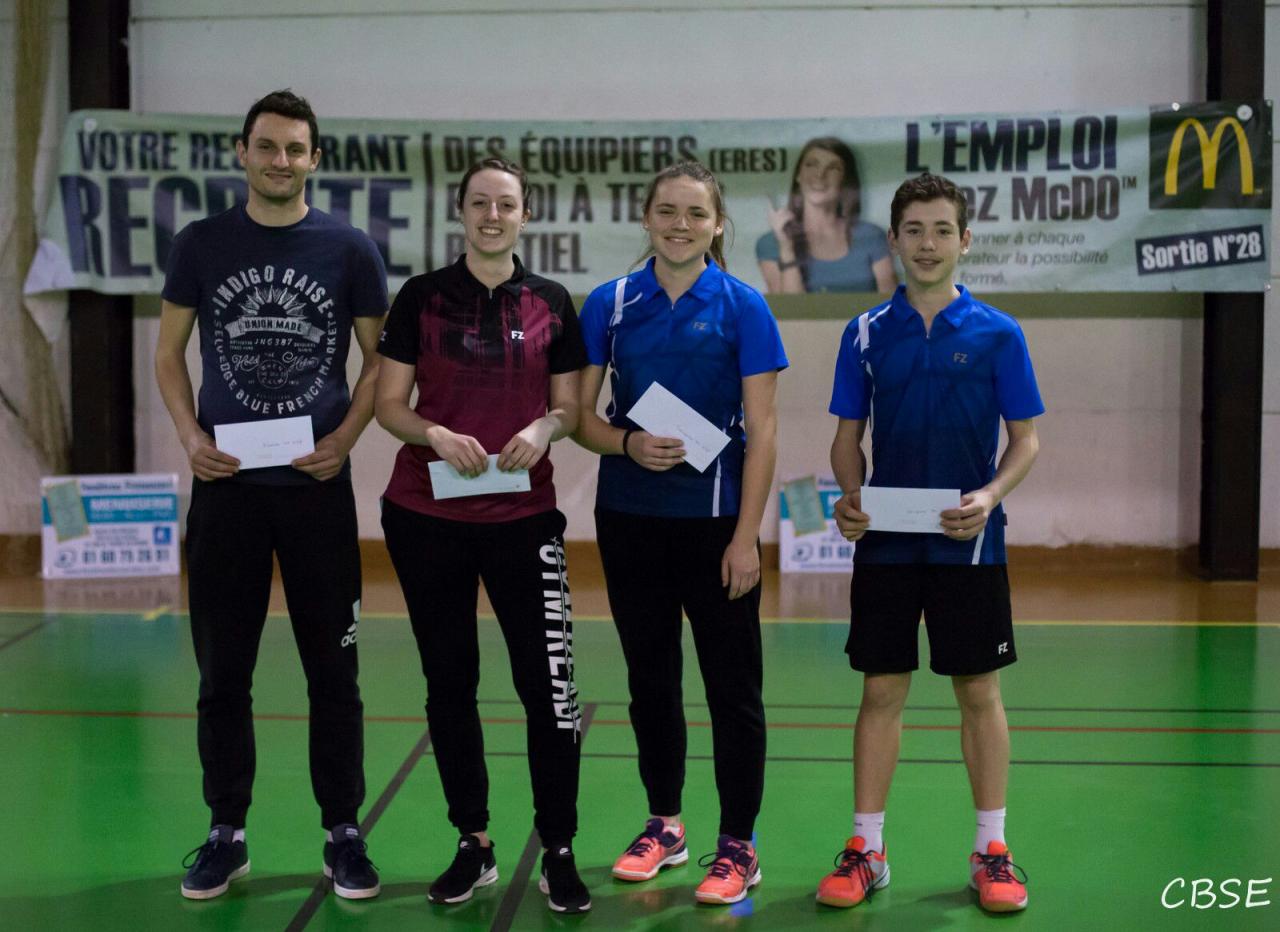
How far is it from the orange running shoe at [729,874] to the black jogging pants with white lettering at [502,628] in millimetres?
309

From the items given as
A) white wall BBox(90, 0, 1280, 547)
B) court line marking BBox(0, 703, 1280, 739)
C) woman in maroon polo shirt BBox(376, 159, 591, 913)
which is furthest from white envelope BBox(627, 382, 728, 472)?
white wall BBox(90, 0, 1280, 547)

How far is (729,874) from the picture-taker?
113 inches

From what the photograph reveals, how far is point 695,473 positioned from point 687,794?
1146 mm

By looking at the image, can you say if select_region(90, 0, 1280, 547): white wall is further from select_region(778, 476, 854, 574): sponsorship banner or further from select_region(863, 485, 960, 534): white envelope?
select_region(863, 485, 960, 534): white envelope

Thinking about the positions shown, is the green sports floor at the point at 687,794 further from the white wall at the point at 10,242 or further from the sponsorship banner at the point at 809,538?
the white wall at the point at 10,242

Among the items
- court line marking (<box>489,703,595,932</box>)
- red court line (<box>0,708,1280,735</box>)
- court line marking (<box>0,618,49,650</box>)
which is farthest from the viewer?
court line marking (<box>0,618,49,650</box>)

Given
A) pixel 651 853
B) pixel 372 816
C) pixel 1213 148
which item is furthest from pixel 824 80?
pixel 651 853

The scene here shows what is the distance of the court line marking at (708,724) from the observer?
409 cm

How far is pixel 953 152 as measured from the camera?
6.50m

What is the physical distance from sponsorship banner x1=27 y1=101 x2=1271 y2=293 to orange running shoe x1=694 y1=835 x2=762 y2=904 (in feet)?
13.2

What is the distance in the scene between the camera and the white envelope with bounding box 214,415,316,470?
277 centimetres

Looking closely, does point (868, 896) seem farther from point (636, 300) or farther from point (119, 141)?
point (119, 141)

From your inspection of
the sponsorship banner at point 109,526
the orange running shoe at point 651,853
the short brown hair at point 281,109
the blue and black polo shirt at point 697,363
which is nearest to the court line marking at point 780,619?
the sponsorship banner at point 109,526

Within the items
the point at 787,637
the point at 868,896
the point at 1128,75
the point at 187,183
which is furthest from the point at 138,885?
the point at 1128,75
